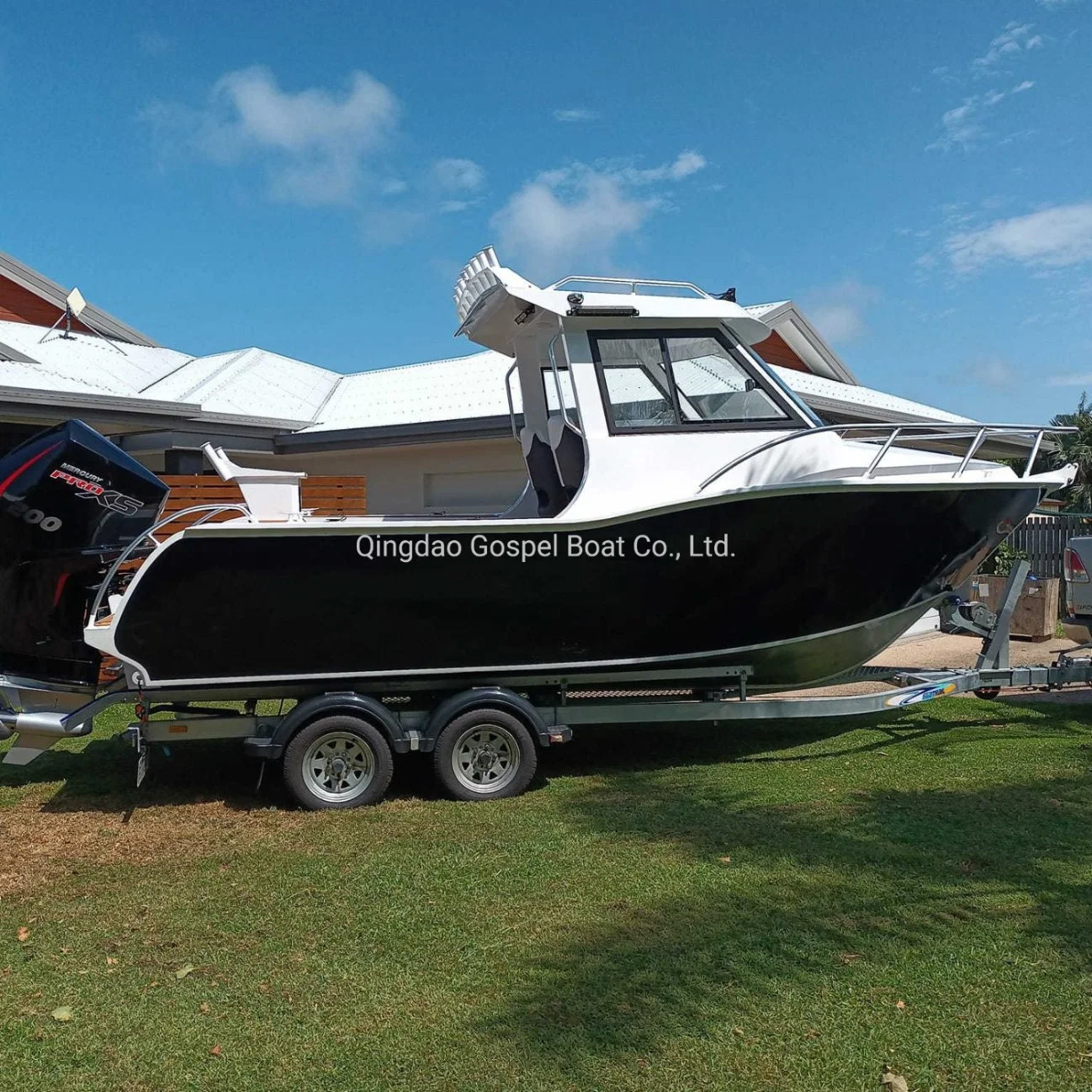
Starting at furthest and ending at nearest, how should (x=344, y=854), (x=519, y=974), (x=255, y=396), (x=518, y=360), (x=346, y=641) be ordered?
(x=255, y=396)
(x=518, y=360)
(x=346, y=641)
(x=344, y=854)
(x=519, y=974)

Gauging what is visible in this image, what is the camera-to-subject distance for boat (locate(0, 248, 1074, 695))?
5.82 meters

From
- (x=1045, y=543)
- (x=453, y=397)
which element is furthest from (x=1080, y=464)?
(x=453, y=397)

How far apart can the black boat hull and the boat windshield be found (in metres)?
0.72

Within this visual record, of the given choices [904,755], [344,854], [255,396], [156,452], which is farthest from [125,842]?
[255,396]

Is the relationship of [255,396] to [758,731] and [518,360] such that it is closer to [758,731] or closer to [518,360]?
[518,360]

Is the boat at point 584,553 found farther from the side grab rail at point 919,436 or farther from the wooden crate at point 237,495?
the wooden crate at point 237,495

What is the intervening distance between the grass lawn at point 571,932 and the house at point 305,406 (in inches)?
205

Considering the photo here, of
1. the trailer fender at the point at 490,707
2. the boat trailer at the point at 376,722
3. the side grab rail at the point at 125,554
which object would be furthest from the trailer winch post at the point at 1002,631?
the side grab rail at the point at 125,554

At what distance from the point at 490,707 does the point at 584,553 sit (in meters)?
1.11

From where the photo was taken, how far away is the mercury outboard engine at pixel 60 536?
19.2ft

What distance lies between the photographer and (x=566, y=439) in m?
6.91

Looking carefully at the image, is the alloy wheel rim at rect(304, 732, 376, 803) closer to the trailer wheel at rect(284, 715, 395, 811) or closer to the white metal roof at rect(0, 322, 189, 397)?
the trailer wheel at rect(284, 715, 395, 811)

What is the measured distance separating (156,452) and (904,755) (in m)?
8.90

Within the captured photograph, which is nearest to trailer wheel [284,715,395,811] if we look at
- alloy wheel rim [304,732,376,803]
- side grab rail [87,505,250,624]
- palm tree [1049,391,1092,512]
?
alloy wheel rim [304,732,376,803]
